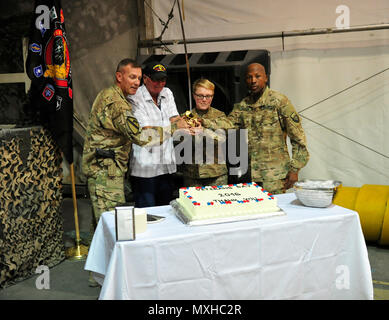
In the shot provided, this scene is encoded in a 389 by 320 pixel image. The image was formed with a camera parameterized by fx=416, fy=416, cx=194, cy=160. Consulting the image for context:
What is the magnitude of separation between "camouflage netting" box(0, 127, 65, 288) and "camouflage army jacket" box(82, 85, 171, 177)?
1.66 feet

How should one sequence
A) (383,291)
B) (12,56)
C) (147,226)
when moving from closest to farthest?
(147,226) < (383,291) < (12,56)

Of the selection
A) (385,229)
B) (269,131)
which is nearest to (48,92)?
(269,131)

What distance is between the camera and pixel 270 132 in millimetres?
3336

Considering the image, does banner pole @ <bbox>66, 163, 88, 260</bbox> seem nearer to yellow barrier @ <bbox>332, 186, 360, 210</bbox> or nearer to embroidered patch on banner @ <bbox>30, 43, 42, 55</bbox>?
embroidered patch on banner @ <bbox>30, 43, 42, 55</bbox>

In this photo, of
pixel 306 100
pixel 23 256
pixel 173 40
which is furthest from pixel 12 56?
pixel 306 100

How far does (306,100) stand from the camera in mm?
4574

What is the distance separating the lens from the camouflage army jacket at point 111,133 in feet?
9.49

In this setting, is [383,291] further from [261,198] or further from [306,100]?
[306,100]

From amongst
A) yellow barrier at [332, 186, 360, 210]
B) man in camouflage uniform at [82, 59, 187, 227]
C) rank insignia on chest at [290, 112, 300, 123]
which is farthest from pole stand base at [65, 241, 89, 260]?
yellow barrier at [332, 186, 360, 210]

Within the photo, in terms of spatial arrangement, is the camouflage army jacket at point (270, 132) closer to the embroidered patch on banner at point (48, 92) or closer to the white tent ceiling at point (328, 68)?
the embroidered patch on banner at point (48, 92)

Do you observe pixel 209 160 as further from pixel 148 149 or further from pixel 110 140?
pixel 110 140

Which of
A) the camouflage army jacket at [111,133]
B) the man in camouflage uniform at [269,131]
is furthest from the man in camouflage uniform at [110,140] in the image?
the man in camouflage uniform at [269,131]

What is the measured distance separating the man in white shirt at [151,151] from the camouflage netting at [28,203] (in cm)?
71

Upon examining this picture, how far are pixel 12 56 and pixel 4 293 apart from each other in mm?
3868
